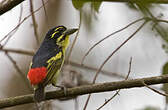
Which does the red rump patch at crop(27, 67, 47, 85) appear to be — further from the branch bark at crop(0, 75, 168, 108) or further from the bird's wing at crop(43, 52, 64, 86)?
the branch bark at crop(0, 75, 168, 108)

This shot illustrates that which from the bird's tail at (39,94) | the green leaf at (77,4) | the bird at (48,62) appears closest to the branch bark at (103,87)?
the bird's tail at (39,94)

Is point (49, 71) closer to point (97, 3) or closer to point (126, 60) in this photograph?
point (97, 3)

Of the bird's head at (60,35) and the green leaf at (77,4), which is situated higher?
the green leaf at (77,4)

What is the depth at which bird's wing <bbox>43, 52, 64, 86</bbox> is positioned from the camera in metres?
4.13

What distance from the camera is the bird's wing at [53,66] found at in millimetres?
4133

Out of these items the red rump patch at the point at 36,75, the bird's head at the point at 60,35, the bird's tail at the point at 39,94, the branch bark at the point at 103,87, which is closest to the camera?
the branch bark at the point at 103,87

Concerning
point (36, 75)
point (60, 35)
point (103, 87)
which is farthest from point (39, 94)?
point (60, 35)

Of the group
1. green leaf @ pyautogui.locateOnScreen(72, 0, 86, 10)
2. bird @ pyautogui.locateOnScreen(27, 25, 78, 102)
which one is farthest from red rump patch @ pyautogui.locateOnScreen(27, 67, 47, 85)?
green leaf @ pyautogui.locateOnScreen(72, 0, 86, 10)

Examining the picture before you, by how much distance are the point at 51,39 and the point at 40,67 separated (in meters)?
0.83

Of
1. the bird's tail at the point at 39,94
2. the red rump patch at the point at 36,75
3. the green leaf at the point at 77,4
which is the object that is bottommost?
the bird's tail at the point at 39,94

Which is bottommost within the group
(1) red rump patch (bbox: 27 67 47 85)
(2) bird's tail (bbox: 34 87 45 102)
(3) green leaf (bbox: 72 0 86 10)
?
(2) bird's tail (bbox: 34 87 45 102)

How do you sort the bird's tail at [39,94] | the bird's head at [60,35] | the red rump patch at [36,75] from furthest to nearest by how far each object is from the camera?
1. the bird's head at [60,35]
2. the red rump patch at [36,75]
3. the bird's tail at [39,94]

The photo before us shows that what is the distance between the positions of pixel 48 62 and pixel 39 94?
0.51 metres

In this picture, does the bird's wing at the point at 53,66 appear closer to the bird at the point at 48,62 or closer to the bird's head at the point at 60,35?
the bird at the point at 48,62
